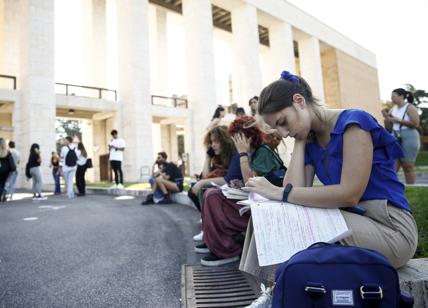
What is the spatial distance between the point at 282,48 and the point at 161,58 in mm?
9859

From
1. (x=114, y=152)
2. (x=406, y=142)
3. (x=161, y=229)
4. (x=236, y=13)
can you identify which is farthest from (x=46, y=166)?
(x=236, y=13)

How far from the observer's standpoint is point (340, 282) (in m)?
1.07

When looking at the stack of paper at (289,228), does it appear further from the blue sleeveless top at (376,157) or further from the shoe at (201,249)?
the shoe at (201,249)

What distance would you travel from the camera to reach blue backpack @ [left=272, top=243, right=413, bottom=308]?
1055mm

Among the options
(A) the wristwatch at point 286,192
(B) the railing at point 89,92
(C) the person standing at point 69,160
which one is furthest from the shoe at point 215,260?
(B) the railing at point 89,92

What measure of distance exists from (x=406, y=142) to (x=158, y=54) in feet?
65.4

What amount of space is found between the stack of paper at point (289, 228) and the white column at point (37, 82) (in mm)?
14287

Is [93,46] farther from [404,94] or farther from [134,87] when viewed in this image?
[404,94]

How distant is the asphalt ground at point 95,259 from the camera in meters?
Answer: 2.14

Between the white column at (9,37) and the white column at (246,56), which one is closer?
the white column at (9,37)

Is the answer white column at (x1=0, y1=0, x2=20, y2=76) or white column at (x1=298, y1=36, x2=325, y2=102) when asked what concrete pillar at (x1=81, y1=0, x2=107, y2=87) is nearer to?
white column at (x1=0, y1=0, x2=20, y2=76)

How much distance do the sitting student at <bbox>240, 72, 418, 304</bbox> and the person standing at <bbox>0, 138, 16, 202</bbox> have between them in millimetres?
8897

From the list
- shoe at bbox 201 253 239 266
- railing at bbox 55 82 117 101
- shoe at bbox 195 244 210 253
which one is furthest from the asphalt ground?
railing at bbox 55 82 117 101

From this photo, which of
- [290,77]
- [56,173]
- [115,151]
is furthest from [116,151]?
[290,77]
